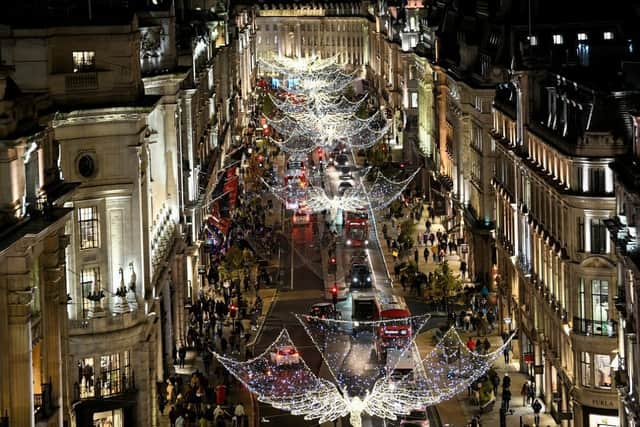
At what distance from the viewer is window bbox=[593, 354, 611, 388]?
65000mm

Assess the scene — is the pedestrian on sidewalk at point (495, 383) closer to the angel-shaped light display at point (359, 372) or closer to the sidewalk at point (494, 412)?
the sidewalk at point (494, 412)

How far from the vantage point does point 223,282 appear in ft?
329

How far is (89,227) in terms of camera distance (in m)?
65.3

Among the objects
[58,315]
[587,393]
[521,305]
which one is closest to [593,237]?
[587,393]

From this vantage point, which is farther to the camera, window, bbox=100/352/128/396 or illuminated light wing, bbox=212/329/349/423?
illuminated light wing, bbox=212/329/349/423

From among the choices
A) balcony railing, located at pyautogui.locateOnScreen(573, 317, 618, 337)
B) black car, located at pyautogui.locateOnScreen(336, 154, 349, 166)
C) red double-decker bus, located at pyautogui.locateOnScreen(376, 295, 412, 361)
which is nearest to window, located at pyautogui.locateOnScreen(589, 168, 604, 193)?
balcony railing, located at pyautogui.locateOnScreen(573, 317, 618, 337)

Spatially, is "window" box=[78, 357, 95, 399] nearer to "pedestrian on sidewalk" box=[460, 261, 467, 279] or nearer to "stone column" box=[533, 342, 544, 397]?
"stone column" box=[533, 342, 544, 397]

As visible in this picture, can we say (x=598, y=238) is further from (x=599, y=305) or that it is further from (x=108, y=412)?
(x=108, y=412)

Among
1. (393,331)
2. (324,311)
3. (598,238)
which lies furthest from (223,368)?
(598,238)

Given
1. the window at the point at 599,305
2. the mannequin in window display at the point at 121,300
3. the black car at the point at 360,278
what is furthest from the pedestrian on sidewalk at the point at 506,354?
the mannequin in window display at the point at 121,300

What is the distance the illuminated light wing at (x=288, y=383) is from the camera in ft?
224

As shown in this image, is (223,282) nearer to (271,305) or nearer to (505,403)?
(271,305)

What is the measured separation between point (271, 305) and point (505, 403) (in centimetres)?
2906

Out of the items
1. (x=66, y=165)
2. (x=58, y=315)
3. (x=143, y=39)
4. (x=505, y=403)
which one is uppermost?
(x=143, y=39)
